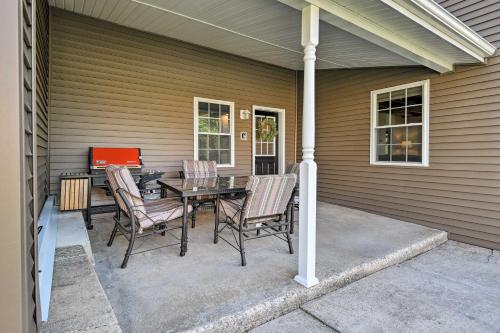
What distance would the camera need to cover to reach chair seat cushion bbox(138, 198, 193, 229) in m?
2.85

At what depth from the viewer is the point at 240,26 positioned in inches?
144

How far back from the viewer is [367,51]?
3.98 m

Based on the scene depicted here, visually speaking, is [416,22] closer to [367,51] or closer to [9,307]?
[367,51]

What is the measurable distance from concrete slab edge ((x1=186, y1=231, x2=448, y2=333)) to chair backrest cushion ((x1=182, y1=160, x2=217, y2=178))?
2959 mm

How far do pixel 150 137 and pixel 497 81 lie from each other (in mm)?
5444

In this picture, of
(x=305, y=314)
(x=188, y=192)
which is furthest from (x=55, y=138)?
(x=305, y=314)

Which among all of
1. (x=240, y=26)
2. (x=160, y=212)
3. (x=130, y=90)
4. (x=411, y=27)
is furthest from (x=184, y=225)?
(x=411, y=27)

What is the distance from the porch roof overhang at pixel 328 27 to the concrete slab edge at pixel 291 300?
2451 millimetres

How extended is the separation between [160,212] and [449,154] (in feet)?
14.2

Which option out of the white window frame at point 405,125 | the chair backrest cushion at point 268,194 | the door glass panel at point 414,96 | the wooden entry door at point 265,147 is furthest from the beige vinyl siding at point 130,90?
the door glass panel at point 414,96

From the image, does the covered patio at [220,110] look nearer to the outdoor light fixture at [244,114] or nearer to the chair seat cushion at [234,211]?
the outdoor light fixture at [244,114]

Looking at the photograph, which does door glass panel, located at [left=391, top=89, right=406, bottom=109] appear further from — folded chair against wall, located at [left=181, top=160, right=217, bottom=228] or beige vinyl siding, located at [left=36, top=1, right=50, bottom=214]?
beige vinyl siding, located at [left=36, top=1, right=50, bottom=214]

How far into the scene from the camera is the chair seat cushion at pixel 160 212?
2.85m

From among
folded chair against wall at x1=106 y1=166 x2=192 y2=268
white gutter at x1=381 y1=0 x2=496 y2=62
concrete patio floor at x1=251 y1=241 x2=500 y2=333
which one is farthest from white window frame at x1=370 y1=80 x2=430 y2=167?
folded chair against wall at x1=106 y1=166 x2=192 y2=268
